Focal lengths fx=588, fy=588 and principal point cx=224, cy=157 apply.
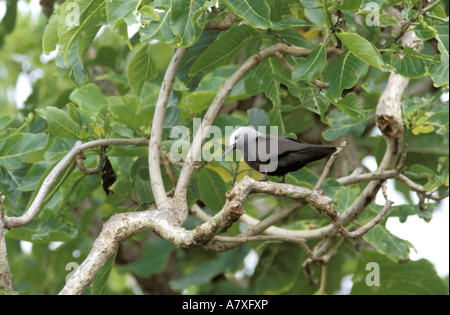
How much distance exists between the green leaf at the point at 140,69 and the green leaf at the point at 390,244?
6.21ft

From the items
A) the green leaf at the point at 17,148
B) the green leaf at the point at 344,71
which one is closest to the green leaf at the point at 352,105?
the green leaf at the point at 344,71

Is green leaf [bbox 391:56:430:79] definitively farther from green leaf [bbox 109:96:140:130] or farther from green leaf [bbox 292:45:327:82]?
green leaf [bbox 109:96:140:130]

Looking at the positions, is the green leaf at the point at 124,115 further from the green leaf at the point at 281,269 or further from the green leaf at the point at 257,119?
the green leaf at the point at 281,269

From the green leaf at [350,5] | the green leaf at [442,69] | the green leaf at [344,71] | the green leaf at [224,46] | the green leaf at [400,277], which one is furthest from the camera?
the green leaf at [400,277]

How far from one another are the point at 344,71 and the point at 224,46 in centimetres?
65

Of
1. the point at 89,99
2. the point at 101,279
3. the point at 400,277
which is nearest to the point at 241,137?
the point at 101,279

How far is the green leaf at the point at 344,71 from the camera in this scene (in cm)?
279

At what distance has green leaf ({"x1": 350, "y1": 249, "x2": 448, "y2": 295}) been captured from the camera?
420cm

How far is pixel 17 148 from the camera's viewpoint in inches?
127

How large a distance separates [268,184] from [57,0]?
3485 mm
